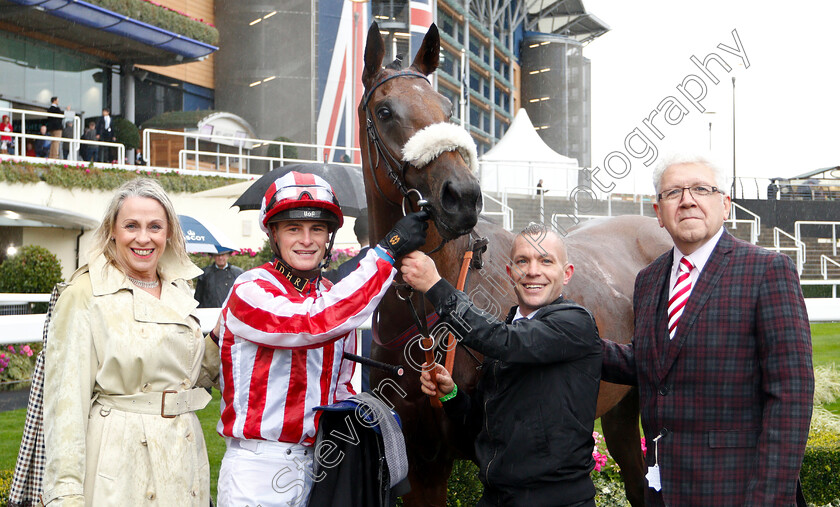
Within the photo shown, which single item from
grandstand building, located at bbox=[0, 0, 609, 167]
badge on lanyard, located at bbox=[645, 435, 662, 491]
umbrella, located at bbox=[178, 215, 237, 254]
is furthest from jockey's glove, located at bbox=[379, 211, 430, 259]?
grandstand building, located at bbox=[0, 0, 609, 167]

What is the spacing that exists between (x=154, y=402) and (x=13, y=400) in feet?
18.3

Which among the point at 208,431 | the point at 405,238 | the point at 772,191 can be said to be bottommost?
the point at 208,431

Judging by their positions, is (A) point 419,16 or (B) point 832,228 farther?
(B) point 832,228

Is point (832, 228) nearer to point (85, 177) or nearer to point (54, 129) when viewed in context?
point (85, 177)

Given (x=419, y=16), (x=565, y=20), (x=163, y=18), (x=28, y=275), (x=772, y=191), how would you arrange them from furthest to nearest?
(x=163, y=18) < (x=772, y=191) < (x=28, y=275) < (x=419, y=16) < (x=565, y=20)

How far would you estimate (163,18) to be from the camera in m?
17.4

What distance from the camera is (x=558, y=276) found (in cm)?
199

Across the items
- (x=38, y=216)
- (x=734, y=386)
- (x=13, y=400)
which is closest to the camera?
(x=734, y=386)

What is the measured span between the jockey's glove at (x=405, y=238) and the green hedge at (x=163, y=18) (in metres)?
17.0

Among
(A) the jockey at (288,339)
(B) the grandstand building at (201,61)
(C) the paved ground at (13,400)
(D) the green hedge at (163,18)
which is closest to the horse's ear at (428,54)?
(A) the jockey at (288,339)

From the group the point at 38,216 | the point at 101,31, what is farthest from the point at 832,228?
the point at 101,31

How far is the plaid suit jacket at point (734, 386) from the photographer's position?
5.34ft

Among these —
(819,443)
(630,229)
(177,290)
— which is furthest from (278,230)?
(819,443)

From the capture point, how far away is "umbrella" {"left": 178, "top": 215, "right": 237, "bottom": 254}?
8.62m
